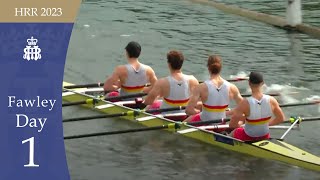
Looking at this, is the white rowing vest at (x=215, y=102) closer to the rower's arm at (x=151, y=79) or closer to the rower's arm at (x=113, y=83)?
the rower's arm at (x=151, y=79)

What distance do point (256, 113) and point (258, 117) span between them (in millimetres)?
95

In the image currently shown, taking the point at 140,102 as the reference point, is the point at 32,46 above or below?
above

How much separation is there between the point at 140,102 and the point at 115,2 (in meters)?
20.0

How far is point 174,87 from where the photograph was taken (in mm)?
13930

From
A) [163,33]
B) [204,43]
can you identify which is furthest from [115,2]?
[204,43]

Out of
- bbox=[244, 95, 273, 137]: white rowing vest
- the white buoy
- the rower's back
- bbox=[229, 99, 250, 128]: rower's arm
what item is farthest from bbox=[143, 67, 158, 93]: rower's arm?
the white buoy

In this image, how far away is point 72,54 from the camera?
944 inches

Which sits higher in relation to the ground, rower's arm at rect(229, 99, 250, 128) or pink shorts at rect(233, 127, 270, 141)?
rower's arm at rect(229, 99, 250, 128)

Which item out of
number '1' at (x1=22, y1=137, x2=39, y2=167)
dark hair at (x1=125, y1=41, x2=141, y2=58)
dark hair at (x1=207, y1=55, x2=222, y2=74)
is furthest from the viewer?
dark hair at (x1=125, y1=41, x2=141, y2=58)

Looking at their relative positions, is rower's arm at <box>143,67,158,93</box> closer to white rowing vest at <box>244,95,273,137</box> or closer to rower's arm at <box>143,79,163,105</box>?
rower's arm at <box>143,79,163,105</box>

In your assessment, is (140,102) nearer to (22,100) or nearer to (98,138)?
(98,138)

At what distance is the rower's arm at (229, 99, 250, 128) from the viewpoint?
12.5 m

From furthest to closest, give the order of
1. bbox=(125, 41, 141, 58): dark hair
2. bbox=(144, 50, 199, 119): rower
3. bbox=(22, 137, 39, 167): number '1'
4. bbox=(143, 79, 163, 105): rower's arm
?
bbox=(125, 41, 141, 58): dark hair, bbox=(143, 79, 163, 105): rower's arm, bbox=(144, 50, 199, 119): rower, bbox=(22, 137, 39, 167): number '1'

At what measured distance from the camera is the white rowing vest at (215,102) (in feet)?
43.3
